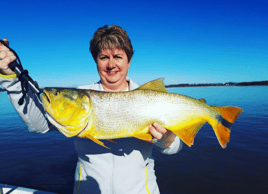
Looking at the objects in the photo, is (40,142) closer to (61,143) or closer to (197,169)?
(61,143)

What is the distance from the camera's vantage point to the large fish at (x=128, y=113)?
2.46 meters

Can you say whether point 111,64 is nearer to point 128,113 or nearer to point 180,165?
point 128,113

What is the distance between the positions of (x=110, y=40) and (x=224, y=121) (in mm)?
2779

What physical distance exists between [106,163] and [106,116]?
930 mm

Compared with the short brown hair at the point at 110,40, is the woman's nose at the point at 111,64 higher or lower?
lower

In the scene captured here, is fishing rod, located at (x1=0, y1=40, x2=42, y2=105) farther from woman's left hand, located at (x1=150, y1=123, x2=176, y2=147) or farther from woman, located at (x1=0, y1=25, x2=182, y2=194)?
woman's left hand, located at (x1=150, y1=123, x2=176, y2=147)

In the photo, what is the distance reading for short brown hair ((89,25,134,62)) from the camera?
10.8ft

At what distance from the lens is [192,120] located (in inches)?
111

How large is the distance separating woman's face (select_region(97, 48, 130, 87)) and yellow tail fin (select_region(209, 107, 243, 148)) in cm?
204

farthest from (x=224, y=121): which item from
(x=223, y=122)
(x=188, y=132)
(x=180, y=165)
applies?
(x=180, y=165)

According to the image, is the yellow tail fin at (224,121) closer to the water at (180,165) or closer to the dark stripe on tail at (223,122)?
the dark stripe on tail at (223,122)

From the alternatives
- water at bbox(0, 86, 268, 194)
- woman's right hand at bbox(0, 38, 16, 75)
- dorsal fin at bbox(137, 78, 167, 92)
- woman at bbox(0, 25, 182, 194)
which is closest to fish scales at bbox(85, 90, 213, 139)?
dorsal fin at bbox(137, 78, 167, 92)

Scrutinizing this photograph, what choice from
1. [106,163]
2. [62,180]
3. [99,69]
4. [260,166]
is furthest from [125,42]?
[260,166]

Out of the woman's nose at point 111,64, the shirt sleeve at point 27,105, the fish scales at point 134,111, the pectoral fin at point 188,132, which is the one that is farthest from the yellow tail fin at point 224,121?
the shirt sleeve at point 27,105
